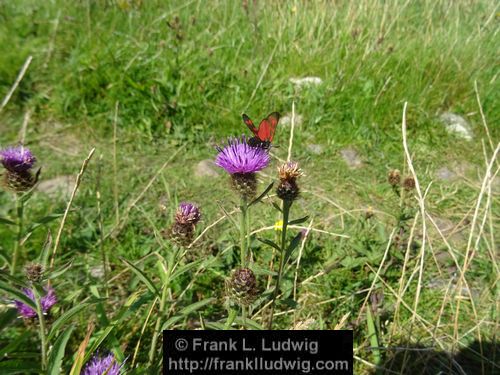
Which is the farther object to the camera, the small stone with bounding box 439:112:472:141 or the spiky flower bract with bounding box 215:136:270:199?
the small stone with bounding box 439:112:472:141

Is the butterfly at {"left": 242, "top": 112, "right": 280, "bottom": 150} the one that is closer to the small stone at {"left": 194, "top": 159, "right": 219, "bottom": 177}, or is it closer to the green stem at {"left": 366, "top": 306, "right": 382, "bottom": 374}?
the green stem at {"left": 366, "top": 306, "right": 382, "bottom": 374}

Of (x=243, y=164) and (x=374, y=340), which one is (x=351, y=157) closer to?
(x=374, y=340)

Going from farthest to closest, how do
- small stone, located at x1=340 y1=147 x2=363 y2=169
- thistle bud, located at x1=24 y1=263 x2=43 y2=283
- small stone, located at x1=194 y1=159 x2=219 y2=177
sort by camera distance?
1. small stone, located at x1=340 y1=147 x2=363 y2=169
2. small stone, located at x1=194 y1=159 x2=219 y2=177
3. thistle bud, located at x1=24 y1=263 x2=43 y2=283

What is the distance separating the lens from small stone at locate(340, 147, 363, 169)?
2.93m

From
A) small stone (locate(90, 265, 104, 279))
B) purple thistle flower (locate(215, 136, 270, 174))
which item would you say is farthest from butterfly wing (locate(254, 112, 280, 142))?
small stone (locate(90, 265, 104, 279))

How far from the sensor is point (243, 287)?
1.21 metres

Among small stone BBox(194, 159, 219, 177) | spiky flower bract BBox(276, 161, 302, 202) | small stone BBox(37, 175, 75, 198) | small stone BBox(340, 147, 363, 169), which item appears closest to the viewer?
spiky flower bract BBox(276, 161, 302, 202)

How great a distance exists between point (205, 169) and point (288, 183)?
1.58 m

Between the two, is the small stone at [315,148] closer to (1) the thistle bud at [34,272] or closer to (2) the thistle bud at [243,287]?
(2) the thistle bud at [243,287]

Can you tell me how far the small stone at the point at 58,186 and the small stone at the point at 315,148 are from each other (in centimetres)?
157

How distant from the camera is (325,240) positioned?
2223 mm

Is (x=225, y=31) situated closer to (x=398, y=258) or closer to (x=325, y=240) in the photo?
(x=325, y=240)

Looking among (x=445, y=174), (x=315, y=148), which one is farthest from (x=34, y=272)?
(x=445, y=174)

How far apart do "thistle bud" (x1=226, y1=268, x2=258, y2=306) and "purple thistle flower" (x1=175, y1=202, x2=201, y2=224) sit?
0.24 m
